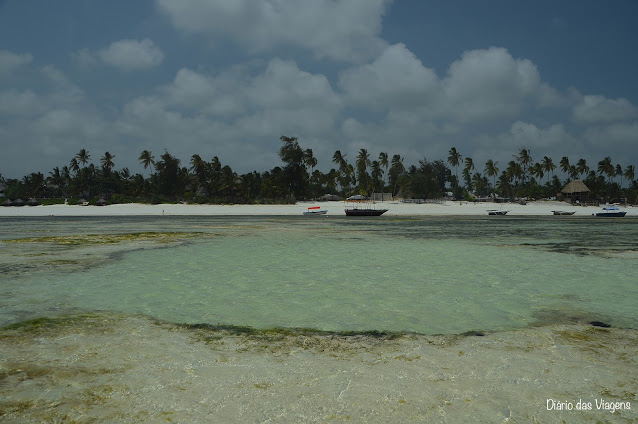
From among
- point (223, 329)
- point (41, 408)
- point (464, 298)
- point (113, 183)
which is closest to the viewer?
point (41, 408)

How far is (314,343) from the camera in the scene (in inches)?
234

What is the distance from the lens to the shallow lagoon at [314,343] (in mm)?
3959

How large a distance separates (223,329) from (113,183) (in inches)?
4348

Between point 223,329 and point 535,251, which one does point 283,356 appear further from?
point 535,251

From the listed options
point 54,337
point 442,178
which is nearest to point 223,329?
point 54,337

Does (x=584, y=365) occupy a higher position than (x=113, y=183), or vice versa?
(x=113, y=183)

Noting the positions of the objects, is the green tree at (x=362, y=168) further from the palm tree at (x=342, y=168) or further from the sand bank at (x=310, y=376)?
the sand bank at (x=310, y=376)

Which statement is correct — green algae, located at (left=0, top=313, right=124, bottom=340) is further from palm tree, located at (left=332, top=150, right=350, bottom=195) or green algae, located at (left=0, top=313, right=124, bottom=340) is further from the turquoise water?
palm tree, located at (left=332, top=150, right=350, bottom=195)

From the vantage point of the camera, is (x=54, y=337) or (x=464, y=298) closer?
(x=54, y=337)

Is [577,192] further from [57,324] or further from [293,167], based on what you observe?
[57,324]

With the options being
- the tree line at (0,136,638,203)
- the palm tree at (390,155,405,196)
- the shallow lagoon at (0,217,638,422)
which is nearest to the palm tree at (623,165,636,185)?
the tree line at (0,136,638,203)

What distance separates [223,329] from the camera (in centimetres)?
666

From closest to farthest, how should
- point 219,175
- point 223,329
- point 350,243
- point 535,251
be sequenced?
point 223,329, point 535,251, point 350,243, point 219,175

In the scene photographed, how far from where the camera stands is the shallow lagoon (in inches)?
156
